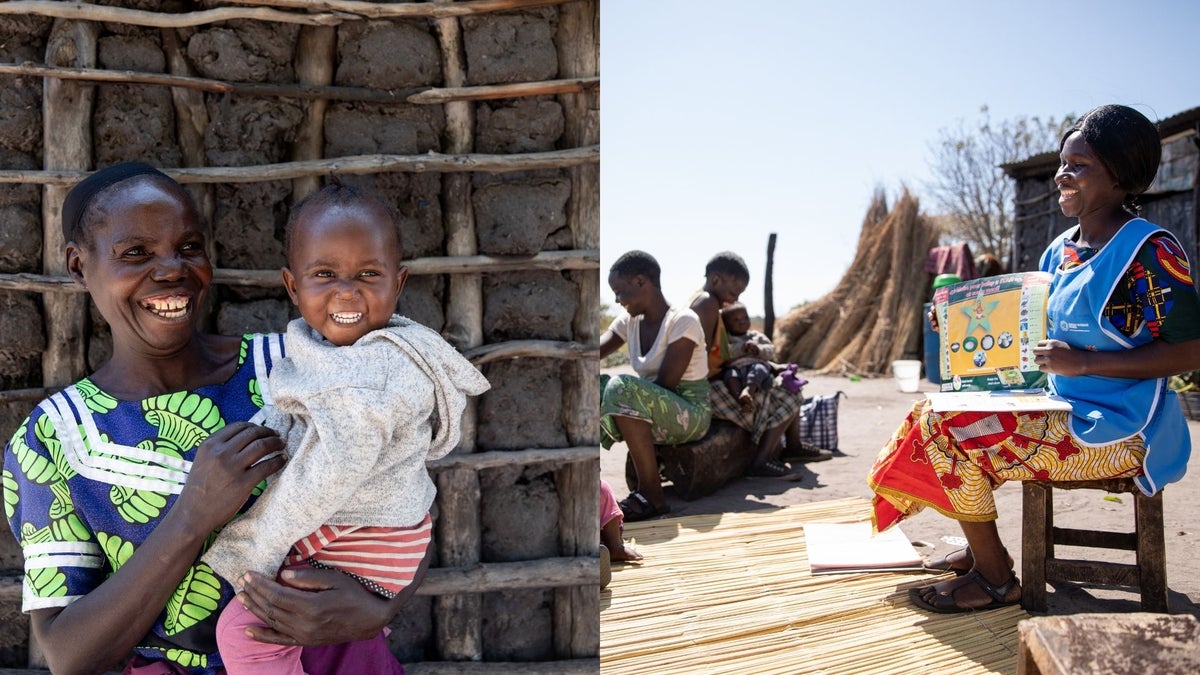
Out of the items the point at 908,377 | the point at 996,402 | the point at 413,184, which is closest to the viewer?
the point at 413,184

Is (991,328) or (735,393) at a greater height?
(991,328)

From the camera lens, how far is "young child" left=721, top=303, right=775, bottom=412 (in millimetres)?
5008

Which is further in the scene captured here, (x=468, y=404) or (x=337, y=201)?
(x=468, y=404)

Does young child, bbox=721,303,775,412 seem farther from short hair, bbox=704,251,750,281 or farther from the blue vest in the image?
the blue vest

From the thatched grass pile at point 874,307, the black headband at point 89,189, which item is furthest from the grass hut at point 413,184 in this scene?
the thatched grass pile at point 874,307

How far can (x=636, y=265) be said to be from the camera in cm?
439

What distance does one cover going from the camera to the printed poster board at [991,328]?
248 centimetres

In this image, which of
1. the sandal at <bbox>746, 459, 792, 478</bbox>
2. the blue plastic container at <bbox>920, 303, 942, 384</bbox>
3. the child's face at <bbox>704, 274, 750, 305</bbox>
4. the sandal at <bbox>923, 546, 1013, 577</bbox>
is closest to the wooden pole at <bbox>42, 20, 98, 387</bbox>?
the sandal at <bbox>923, 546, 1013, 577</bbox>

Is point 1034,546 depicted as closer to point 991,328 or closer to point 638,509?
point 991,328

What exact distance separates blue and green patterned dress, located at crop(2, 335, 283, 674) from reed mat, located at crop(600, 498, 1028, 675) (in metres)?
1.25

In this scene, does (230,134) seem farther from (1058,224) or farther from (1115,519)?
(1058,224)

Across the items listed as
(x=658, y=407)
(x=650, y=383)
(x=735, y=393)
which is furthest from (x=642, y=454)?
(x=735, y=393)

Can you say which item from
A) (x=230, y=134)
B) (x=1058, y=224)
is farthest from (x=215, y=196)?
(x=1058, y=224)

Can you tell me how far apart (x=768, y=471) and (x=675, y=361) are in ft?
4.01
